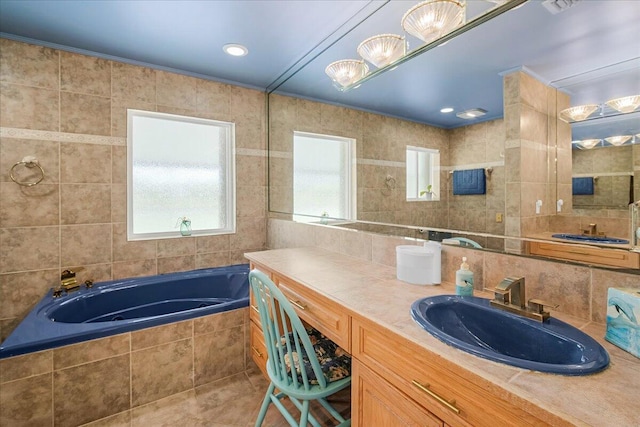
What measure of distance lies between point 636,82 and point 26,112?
337 centimetres

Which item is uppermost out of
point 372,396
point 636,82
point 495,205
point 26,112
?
point 26,112

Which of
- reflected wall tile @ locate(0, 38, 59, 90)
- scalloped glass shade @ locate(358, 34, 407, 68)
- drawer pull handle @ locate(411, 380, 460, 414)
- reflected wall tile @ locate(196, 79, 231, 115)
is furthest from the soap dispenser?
reflected wall tile @ locate(0, 38, 59, 90)

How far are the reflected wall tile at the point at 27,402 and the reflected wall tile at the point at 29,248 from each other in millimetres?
1016

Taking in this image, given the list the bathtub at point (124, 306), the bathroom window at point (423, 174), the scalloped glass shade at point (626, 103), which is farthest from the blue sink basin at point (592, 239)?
the bathtub at point (124, 306)

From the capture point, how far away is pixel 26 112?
213 cm

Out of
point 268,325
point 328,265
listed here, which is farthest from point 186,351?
point 328,265

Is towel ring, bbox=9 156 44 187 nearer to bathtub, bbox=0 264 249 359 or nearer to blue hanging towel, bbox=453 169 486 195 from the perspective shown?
bathtub, bbox=0 264 249 359

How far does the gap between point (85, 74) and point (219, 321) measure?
220 centimetres

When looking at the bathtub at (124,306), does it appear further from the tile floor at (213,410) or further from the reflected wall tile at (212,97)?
the reflected wall tile at (212,97)

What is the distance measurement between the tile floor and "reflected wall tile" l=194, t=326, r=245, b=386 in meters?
0.07

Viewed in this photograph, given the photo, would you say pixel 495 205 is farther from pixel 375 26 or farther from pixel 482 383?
pixel 375 26

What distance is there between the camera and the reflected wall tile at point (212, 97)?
9.17ft

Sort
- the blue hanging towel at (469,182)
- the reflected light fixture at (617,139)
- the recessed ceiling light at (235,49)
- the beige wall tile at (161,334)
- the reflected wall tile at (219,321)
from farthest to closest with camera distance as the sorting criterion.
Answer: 1. the recessed ceiling light at (235,49)
2. the reflected wall tile at (219,321)
3. the beige wall tile at (161,334)
4. the blue hanging towel at (469,182)
5. the reflected light fixture at (617,139)

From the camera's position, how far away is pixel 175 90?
105 inches
